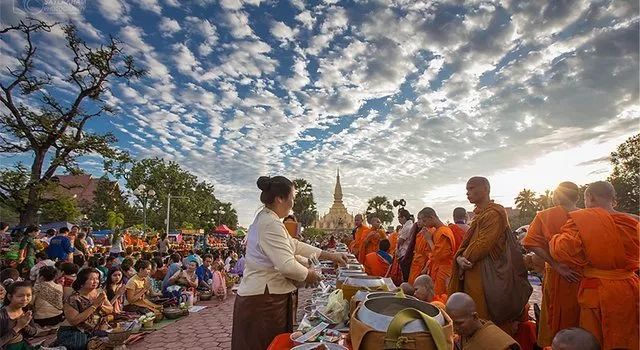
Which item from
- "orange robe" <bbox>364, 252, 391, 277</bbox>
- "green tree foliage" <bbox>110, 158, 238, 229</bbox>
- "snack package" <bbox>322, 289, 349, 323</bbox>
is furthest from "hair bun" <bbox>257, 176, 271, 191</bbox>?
"green tree foliage" <bbox>110, 158, 238, 229</bbox>

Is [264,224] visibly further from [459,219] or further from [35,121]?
[35,121]

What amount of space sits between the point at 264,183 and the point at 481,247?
2.23 m

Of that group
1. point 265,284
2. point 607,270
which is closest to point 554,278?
point 607,270

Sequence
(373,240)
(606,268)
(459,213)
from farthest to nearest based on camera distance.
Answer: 1. (373,240)
2. (459,213)
3. (606,268)

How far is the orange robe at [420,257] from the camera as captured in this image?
5543mm

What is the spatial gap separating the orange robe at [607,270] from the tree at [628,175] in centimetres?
3078

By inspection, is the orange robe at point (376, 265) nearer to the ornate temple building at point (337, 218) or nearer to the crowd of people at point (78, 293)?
the crowd of people at point (78, 293)

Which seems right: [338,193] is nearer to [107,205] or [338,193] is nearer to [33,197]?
[107,205]

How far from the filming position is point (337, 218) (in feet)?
245

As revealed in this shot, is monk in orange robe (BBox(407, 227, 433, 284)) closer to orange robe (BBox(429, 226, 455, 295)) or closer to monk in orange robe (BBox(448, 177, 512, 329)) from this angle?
orange robe (BBox(429, 226, 455, 295))

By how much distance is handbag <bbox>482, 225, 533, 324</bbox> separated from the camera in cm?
327

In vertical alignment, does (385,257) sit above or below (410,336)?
below

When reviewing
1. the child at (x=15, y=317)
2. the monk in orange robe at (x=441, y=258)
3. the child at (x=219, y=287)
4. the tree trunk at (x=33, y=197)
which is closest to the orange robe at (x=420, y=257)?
the monk in orange robe at (x=441, y=258)

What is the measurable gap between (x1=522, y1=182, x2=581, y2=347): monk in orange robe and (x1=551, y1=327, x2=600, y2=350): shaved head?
96 centimetres
